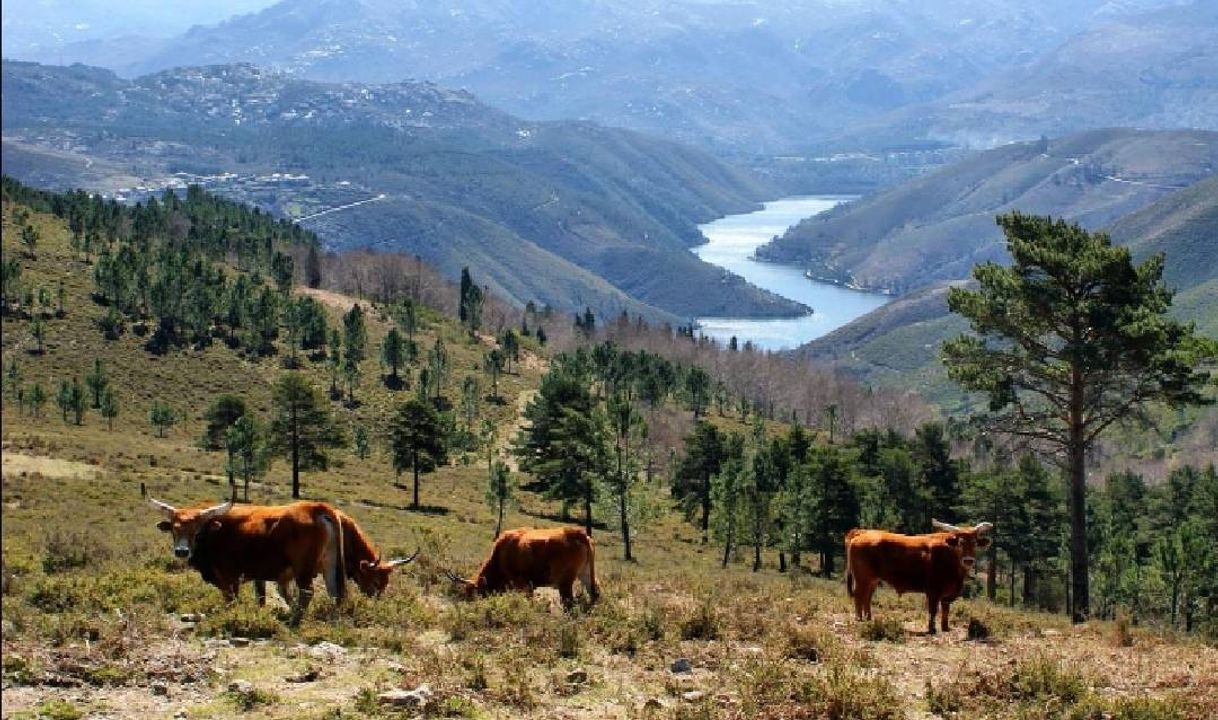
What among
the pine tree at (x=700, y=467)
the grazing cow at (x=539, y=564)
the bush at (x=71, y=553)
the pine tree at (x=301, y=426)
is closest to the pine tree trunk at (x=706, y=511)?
the pine tree at (x=700, y=467)

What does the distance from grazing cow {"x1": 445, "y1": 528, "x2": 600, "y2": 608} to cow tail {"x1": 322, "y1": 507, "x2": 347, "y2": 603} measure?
2.59 m

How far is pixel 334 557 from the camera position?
16250 millimetres

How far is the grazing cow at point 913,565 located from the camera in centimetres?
1772

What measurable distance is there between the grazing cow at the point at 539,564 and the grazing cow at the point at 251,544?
9.96ft

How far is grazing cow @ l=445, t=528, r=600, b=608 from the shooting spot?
18.0 m

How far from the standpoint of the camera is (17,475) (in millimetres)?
45812

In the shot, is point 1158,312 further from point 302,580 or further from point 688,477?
point 688,477

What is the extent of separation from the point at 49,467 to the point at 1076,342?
4662 centimetres

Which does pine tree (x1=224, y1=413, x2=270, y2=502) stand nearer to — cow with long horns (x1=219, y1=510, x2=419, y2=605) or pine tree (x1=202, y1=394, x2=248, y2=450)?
pine tree (x1=202, y1=394, x2=248, y2=450)


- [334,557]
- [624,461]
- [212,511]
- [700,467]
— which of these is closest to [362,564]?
[334,557]

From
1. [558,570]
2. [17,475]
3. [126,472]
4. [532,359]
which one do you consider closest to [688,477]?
[126,472]

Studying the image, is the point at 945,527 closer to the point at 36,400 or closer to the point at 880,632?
the point at 880,632

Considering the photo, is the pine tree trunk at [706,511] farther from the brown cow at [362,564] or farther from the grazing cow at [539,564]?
the brown cow at [362,564]

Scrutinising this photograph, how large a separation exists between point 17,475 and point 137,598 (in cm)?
3580
